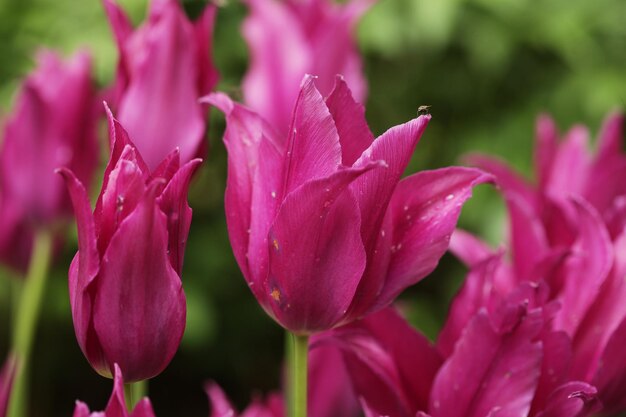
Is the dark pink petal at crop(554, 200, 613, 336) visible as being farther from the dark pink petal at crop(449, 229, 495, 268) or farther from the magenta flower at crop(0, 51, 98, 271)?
the magenta flower at crop(0, 51, 98, 271)

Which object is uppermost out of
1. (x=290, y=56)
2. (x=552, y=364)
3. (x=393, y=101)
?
(x=290, y=56)

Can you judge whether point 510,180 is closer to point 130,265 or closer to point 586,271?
point 586,271

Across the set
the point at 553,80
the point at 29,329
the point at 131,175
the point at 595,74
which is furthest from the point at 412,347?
the point at 553,80

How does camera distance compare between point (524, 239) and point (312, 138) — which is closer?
point (312, 138)

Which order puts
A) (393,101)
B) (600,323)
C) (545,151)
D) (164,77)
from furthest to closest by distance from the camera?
(393,101) → (545,151) → (164,77) → (600,323)

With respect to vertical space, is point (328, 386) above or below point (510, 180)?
below

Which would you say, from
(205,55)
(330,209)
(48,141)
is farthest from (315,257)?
(48,141)

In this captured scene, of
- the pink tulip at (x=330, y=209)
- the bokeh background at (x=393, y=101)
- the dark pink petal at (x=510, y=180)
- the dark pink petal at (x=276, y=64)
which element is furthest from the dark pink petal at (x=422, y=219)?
the bokeh background at (x=393, y=101)
